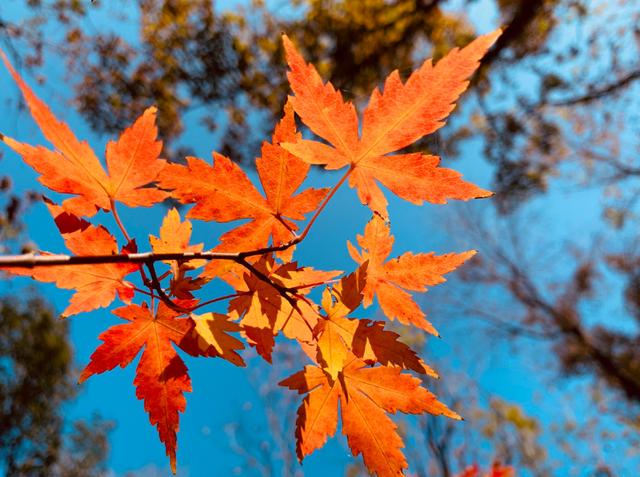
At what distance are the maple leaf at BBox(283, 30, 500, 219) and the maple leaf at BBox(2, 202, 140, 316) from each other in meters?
0.26

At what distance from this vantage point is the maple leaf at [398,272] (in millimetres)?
613

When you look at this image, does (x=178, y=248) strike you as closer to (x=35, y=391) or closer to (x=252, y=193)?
(x=252, y=193)

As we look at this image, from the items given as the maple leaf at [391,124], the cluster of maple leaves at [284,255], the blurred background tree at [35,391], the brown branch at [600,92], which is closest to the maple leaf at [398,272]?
the cluster of maple leaves at [284,255]

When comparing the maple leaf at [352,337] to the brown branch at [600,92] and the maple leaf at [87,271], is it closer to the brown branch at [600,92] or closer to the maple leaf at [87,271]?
the maple leaf at [87,271]

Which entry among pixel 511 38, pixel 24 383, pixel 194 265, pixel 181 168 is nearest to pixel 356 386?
pixel 194 265

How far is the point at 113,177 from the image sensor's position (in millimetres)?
540

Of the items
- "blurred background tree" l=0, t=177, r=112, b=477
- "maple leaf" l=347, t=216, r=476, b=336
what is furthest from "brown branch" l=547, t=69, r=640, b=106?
"blurred background tree" l=0, t=177, r=112, b=477

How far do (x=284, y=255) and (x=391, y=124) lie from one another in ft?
0.78

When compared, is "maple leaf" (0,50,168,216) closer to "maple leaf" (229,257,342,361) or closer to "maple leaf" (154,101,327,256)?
"maple leaf" (154,101,327,256)

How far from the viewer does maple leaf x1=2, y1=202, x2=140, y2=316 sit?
1.61ft

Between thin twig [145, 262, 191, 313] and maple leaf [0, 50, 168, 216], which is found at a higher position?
maple leaf [0, 50, 168, 216]

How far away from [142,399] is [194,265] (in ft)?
0.64

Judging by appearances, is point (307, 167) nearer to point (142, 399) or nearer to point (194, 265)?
point (194, 265)

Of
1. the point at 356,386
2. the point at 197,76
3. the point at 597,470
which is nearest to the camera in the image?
the point at 356,386
